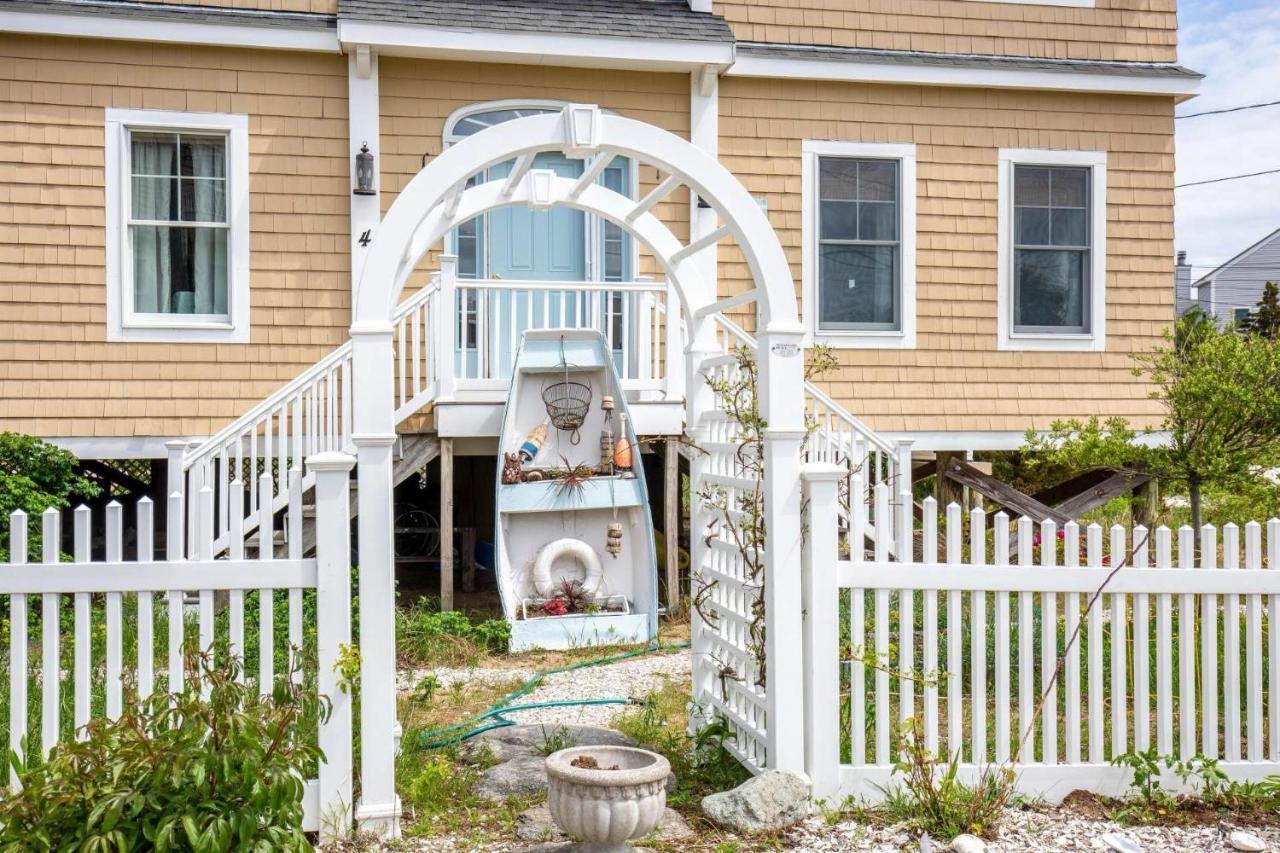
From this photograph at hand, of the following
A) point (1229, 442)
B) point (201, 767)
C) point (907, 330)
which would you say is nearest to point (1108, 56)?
point (907, 330)

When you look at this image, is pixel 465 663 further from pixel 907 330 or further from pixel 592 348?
pixel 907 330

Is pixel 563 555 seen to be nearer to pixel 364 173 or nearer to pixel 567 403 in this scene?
pixel 567 403

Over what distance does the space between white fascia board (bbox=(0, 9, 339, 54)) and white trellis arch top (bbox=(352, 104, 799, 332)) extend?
4467mm

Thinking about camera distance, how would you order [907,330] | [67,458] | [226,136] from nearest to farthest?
[67,458], [226,136], [907,330]

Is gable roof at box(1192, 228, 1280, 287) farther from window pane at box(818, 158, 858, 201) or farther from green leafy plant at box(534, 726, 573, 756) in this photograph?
green leafy plant at box(534, 726, 573, 756)

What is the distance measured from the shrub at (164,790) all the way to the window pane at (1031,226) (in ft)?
27.4

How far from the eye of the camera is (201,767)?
334 cm

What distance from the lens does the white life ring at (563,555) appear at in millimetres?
7941

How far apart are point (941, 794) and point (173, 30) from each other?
760cm

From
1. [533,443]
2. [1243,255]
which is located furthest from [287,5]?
[1243,255]

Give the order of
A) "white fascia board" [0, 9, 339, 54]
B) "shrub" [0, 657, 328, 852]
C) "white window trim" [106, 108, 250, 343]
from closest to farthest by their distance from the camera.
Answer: "shrub" [0, 657, 328, 852] < "white fascia board" [0, 9, 339, 54] < "white window trim" [106, 108, 250, 343]

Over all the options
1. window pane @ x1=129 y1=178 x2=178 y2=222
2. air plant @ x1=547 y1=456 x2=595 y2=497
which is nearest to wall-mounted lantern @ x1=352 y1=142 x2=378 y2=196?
window pane @ x1=129 y1=178 x2=178 y2=222

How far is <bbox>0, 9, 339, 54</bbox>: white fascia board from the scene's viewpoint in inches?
333

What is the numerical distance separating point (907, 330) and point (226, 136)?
5.62m
